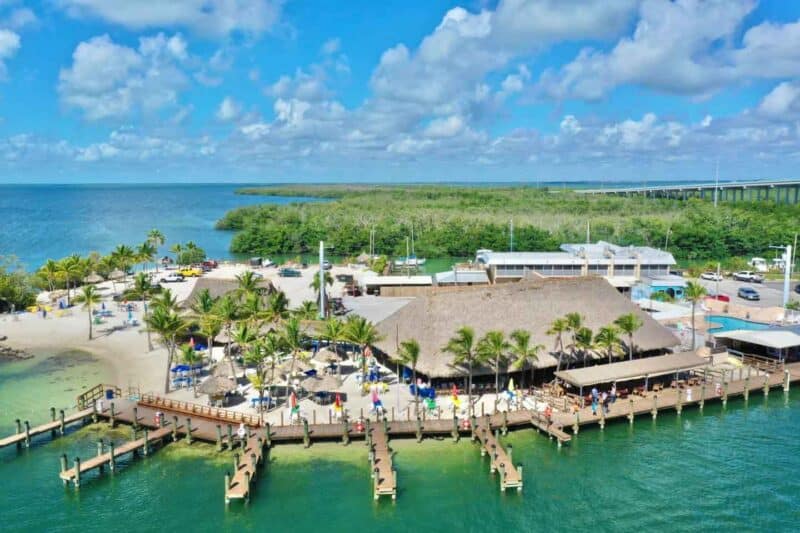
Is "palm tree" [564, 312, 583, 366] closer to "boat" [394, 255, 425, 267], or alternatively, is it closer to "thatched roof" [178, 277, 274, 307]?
"thatched roof" [178, 277, 274, 307]

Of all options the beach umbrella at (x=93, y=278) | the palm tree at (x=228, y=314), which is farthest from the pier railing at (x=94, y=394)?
the beach umbrella at (x=93, y=278)

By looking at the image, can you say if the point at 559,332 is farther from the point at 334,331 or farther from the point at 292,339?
the point at 292,339

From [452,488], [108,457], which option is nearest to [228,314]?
[108,457]

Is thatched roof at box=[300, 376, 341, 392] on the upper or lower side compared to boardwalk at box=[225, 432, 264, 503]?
upper

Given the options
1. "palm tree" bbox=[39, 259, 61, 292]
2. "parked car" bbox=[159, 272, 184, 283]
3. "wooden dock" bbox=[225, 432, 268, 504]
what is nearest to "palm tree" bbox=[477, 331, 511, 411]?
"wooden dock" bbox=[225, 432, 268, 504]

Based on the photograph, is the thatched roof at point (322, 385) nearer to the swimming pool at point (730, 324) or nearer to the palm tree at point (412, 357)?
the palm tree at point (412, 357)

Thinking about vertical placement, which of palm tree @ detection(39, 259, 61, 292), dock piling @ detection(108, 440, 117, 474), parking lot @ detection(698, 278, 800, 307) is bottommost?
dock piling @ detection(108, 440, 117, 474)
